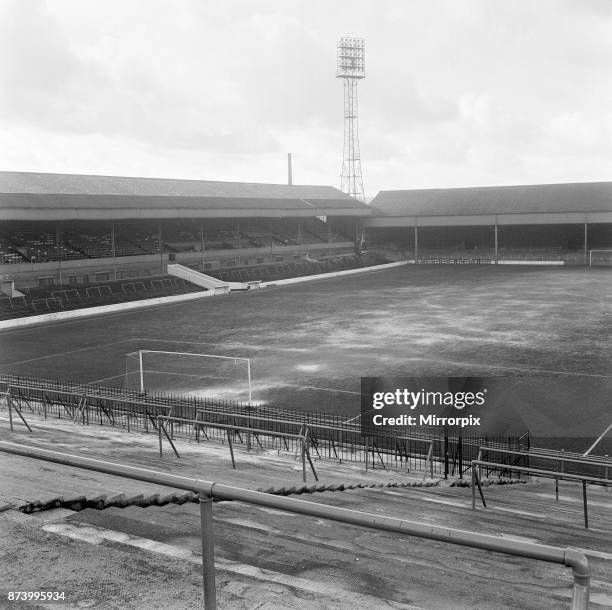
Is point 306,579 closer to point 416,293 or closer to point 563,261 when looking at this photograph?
point 416,293

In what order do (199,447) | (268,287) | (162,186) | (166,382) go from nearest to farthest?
(199,447) → (166,382) → (268,287) → (162,186)

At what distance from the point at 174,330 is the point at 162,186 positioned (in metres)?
37.4

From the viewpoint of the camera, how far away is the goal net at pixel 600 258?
252 feet

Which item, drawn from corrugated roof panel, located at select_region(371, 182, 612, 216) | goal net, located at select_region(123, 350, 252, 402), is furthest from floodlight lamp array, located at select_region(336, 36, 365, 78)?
goal net, located at select_region(123, 350, 252, 402)

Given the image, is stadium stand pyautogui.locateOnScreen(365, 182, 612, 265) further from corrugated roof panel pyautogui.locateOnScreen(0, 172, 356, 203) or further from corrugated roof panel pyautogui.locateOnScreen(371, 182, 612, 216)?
corrugated roof panel pyautogui.locateOnScreen(0, 172, 356, 203)

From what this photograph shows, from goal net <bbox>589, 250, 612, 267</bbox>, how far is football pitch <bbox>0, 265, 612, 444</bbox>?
21.6m

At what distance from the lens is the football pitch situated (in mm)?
26969

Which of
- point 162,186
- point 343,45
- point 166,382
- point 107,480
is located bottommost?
point 166,382

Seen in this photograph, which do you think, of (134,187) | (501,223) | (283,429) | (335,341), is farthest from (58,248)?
(501,223)

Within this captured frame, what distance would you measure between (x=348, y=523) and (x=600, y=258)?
80.8m

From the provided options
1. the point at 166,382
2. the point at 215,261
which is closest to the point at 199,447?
the point at 166,382

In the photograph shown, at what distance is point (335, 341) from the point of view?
35.2m

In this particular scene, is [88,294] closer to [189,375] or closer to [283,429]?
[189,375]

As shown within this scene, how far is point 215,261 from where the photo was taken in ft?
226
